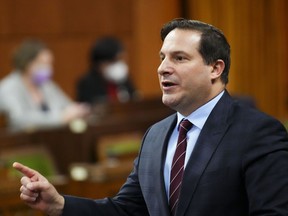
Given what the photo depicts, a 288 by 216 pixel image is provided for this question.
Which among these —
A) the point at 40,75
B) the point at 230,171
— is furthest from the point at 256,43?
the point at 230,171

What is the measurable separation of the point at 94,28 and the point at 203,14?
1115 millimetres

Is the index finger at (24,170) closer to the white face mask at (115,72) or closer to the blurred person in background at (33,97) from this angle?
the blurred person in background at (33,97)

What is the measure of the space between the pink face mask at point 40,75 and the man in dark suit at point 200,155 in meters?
3.40

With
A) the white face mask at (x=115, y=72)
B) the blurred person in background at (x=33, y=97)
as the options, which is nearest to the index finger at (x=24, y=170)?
the blurred person in background at (x=33, y=97)

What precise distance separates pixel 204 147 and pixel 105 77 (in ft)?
13.5

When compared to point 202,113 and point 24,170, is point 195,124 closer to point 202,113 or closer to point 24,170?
point 202,113

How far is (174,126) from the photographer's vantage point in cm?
Result: 216

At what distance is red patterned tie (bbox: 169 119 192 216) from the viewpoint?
6.65ft

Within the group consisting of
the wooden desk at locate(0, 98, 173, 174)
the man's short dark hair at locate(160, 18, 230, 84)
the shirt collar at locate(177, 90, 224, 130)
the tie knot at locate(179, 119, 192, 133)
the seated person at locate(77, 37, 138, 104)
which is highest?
the man's short dark hair at locate(160, 18, 230, 84)

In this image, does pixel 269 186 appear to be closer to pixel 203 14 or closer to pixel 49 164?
pixel 49 164

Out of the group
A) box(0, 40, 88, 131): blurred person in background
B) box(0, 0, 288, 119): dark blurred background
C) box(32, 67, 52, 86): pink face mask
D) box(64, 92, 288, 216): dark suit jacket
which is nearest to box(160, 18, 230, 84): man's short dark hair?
box(64, 92, 288, 216): dark suit jacket

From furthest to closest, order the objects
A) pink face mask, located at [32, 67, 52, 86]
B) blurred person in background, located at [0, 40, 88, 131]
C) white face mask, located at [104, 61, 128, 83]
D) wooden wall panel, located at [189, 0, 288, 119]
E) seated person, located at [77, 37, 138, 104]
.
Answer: wooden wall panel, located at [189, 0, 288, 119] → white face mask, located at [104, 61, 128, 83] → seated person, located at [77, 37, 138, 104] → pink face mask, located at [32, 67, 52, 86] → blurred person in background, located at [0, 40, 88, 131]

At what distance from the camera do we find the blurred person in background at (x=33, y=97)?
5.23 meters

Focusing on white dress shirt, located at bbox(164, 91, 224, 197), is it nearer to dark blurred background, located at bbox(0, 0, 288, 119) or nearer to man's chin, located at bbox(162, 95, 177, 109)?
man's chin, located at bbox(162, 95, 177, 109)
